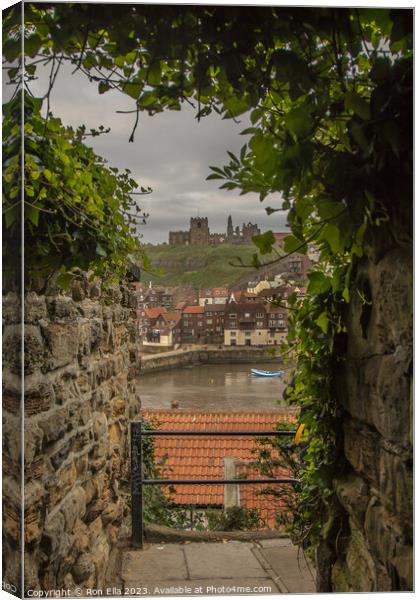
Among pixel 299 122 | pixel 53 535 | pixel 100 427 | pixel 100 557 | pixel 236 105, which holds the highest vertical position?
pixel 236 105

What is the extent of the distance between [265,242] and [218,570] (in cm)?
112

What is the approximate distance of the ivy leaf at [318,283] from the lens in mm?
1924

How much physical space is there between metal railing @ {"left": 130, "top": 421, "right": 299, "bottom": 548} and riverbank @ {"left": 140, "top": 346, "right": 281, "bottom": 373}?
290 millimetres

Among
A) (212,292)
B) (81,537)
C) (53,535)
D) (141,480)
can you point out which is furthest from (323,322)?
(141,480)

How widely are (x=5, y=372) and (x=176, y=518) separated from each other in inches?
52.9

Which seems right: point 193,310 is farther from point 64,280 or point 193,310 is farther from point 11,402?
point 11,402

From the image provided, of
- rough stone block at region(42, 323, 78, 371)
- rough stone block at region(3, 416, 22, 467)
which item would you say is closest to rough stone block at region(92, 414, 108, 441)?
rough stone block at region(42, 323, 78, 371)

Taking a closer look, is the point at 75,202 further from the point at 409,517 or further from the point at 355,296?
the point at 409,517

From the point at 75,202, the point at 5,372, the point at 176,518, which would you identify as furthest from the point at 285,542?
the point at 75,202

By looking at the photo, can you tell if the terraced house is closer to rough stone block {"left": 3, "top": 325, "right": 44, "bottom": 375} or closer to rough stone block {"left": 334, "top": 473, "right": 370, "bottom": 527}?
rough stone block {"left": 334, "top": 473, "right": 370, "bottom": 527}

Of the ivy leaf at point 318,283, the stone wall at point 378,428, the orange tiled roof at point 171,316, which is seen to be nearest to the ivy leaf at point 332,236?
the stone wall at point 378,428

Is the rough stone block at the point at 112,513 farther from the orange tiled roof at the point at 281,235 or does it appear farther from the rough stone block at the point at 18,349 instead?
the orange tiled roof at the point at 281,235

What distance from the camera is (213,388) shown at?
2332mm

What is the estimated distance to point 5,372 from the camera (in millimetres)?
1802
